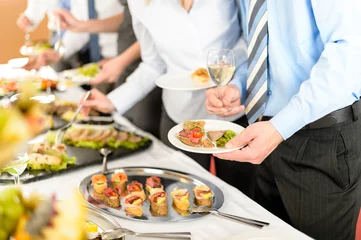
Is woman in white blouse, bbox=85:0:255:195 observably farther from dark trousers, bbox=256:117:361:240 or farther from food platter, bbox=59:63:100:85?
food platter, bbox=59:63:100:85

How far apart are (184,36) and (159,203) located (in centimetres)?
83

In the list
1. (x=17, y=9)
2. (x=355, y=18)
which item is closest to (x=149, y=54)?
(x=355, y=18)

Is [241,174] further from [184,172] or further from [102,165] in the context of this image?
[102,165]

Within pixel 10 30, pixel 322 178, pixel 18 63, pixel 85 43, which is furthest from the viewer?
pixel 10 30

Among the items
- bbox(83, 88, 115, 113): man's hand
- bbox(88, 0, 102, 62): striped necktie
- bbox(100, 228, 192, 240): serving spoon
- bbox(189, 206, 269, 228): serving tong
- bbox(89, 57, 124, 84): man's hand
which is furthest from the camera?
bbox(88, 0, 102, 62): striped necktie

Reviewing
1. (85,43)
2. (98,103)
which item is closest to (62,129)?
(98,103)

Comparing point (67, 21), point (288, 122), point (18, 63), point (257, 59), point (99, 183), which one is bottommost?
point (18, 63)

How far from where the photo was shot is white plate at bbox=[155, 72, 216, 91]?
1843mm

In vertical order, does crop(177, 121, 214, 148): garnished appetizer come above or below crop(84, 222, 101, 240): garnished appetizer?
above

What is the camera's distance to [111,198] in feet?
4.94

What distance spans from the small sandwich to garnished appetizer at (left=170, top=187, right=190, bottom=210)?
0.54 metres

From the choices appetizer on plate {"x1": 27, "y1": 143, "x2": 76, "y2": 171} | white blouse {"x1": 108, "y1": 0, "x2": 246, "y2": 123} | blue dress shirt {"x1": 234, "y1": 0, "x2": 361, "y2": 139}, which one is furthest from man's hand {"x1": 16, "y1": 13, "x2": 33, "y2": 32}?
blue dress shirt {"x1": 234, "y1": 0, "x2": 361, "y2": 139}

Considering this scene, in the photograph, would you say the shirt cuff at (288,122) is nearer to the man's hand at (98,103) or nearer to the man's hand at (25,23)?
the man's hand at (98,103)

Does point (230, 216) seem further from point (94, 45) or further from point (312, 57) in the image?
point (94, 45)
